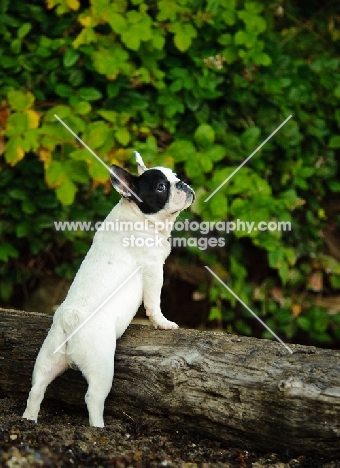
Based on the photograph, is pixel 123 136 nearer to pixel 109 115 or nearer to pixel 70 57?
pixel 109 115

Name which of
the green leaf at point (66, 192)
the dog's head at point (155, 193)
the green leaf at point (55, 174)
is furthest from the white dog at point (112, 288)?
the green leaf at point (55, 174)

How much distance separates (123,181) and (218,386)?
117cm

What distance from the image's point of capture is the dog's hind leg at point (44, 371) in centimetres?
369

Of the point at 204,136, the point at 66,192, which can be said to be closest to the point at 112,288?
the point at 66,192

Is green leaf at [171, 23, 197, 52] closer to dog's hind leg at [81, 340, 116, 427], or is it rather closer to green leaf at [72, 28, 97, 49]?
green leaf at [72, 28, 97, 49]

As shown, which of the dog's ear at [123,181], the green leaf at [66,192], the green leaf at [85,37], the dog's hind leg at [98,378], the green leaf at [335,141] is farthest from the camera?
the green leaf at [335,141]

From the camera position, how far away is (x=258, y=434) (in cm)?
347

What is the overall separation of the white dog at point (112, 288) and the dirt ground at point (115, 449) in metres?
0.14

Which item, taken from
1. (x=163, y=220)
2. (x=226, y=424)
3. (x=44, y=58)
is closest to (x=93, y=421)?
(x=226, y=424)

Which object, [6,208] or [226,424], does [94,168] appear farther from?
[226,424]

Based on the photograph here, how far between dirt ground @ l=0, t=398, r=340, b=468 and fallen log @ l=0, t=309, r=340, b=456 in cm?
6

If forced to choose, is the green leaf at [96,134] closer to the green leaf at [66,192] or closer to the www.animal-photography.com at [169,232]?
the www.animal-photography.com at [169,232]

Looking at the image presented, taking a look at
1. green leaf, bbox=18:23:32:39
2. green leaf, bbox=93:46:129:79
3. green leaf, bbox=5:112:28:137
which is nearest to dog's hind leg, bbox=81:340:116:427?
green leaf, bbox=5:112:28:137

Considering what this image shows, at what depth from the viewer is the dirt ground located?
125 inches
